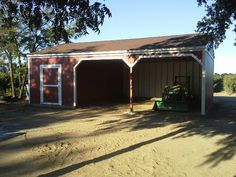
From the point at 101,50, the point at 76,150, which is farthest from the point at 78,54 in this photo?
the point at 76,150

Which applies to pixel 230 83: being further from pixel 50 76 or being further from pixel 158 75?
pixel 50 76

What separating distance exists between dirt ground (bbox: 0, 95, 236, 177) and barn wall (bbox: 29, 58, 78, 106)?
463 cm

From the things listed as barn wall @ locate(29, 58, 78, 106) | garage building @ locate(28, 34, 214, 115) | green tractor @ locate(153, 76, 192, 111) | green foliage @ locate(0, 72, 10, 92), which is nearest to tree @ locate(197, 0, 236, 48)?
garage building @ locate(28, 34, 214, 115)

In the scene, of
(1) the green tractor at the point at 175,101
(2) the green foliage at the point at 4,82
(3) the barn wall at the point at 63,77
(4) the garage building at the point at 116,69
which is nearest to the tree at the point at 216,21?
(4) the garage building at the point at 116,69

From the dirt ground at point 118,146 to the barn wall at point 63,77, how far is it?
15.2 ft

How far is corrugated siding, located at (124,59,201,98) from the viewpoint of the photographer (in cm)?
2273

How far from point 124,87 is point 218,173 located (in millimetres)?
19725

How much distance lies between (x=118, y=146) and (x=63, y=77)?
10.6 meters

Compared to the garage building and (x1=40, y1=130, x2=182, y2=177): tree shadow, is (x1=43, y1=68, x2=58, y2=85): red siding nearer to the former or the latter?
the garage building

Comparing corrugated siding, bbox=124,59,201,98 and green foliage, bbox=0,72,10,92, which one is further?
green foliage, bbox=0,72,10,92

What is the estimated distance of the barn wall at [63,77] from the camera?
18.1 meters

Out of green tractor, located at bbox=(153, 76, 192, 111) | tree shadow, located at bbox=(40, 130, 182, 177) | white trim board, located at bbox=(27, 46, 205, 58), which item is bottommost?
tree shadow, located at bbox=(40, 130, 182, 177)

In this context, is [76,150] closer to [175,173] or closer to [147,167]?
[147,167]

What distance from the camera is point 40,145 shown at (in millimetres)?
8586
